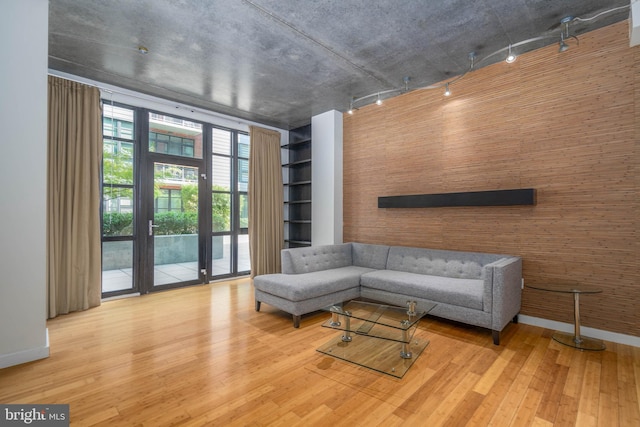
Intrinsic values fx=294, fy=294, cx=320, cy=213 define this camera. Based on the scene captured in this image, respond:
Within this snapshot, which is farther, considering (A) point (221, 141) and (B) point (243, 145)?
(B) point (243, 145)

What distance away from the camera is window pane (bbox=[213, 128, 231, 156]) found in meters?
5.40

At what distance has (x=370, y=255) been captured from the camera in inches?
179

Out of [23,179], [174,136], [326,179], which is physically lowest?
[23,179]

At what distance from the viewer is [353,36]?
2998mm

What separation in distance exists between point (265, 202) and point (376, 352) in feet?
12.5

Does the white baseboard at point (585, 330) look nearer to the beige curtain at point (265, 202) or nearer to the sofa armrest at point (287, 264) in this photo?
the sofa armrest at point (287, 264)

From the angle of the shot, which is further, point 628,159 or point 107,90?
point 107,90

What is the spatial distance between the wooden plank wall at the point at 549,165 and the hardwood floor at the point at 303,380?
69 centimetres

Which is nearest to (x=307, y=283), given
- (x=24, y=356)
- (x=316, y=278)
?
(x=316, y=278)

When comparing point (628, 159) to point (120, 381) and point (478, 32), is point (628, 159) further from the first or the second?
point (120, 381)

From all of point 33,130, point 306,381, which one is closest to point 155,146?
point 33,130

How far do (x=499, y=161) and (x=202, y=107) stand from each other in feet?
15.0

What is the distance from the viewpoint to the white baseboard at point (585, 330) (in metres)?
2.74

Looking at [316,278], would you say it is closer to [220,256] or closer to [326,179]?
[326,179]
